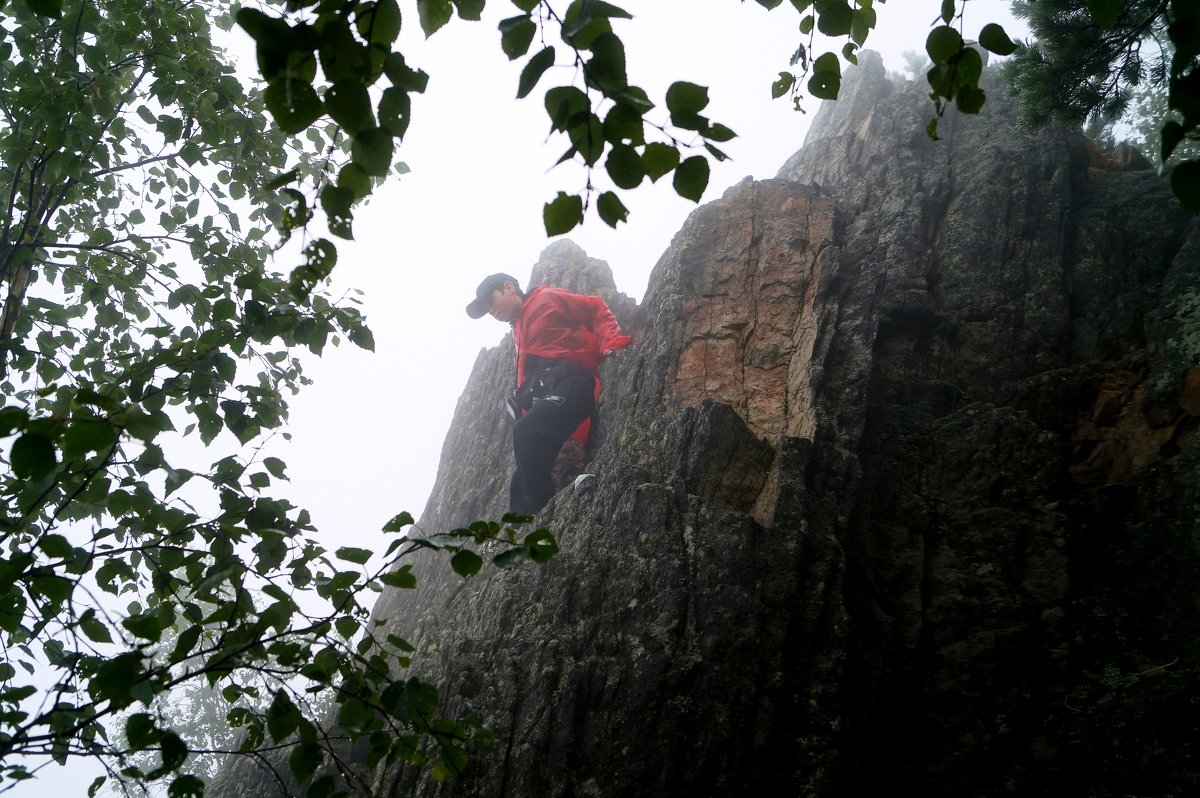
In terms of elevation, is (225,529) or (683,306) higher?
(683,306)

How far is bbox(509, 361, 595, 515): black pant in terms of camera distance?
8.83 metres

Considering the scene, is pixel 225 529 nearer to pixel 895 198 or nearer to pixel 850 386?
pixel 850 386

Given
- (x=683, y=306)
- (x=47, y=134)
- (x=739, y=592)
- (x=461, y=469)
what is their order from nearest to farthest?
1. (x=47, y=134)
2. (x=739, y=592)
3. (x=683, y=306)
4. (x=461, y=469)

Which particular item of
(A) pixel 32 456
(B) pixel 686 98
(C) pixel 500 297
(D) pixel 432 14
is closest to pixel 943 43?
(B) pixel 686 98

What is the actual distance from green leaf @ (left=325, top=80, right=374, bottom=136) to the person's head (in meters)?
8.72

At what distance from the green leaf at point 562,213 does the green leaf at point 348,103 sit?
521 millimetres

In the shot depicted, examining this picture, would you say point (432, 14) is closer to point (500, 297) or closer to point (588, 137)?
point (588, 137)

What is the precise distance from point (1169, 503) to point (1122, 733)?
1.81 metres

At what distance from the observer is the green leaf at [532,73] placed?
191 centimetres

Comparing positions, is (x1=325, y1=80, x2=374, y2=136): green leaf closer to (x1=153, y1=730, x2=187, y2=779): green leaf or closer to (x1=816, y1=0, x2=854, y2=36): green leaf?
(x1=816, y1=0, x2=854, y2=36): green leaf

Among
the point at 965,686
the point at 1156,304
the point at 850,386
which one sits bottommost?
the point at 965,686

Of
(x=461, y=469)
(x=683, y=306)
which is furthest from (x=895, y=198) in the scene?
(x=461, y=469)

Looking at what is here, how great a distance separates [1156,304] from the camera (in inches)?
269

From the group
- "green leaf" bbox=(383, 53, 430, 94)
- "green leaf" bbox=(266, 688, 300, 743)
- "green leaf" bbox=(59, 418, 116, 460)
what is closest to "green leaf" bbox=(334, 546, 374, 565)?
"green leaf" bbox=(266, 688, 300, 743)
